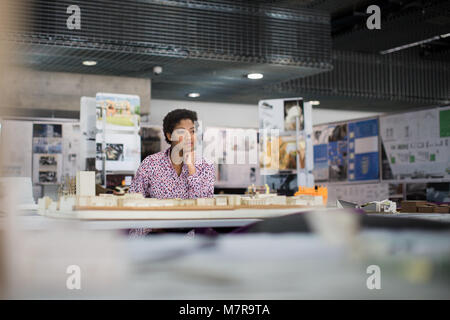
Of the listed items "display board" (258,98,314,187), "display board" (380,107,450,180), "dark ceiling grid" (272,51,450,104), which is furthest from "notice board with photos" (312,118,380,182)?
"dark ceiling grid" (272,51,450,104)

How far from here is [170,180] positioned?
8.95 feet

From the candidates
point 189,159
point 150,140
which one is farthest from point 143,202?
point 150,140

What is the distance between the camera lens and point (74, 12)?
5730mm

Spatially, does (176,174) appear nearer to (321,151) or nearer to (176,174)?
(176,174)

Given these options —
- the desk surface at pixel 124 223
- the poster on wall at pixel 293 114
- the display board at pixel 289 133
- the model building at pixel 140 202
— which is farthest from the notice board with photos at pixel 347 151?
the desk surface at pixel 124 223

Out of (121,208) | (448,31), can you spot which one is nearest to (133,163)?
(121,208)

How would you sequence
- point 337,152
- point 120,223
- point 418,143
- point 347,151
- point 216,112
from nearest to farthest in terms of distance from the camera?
point 120,223
point 418,143
point 347,151
point 337,152
point 216,112

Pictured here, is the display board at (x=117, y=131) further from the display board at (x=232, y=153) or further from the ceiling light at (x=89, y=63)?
the display board at (x=232, y=153)

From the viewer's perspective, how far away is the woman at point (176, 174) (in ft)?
8.70

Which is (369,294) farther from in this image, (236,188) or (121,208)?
(236,188)

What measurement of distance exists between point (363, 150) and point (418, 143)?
0.82 m

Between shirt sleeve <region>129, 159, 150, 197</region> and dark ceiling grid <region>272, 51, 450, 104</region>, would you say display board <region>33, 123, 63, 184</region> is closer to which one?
dark ceiling grid <region>272, 51, 450, 104</region>

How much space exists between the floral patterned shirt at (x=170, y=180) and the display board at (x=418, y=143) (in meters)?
3.91

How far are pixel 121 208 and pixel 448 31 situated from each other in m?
8.55
